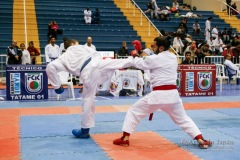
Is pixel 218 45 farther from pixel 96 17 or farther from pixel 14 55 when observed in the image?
pixel 14 55

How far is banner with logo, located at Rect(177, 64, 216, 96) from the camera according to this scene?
39.0 ft

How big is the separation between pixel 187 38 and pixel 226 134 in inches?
558

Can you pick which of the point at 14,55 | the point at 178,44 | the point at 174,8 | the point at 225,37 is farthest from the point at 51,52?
the point at 174,8

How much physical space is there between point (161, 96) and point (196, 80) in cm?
704

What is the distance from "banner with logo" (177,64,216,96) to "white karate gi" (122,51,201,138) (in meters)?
6.61

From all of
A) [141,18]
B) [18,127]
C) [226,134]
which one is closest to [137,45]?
[226,134]

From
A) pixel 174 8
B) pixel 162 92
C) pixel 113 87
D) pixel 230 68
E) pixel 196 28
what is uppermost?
pixel 174 8

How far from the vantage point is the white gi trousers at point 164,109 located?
5234 mm

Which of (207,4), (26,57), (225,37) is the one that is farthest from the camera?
(207,4)

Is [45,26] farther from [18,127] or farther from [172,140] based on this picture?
[172,140]

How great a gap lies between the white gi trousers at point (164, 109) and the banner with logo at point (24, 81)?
5873 mm

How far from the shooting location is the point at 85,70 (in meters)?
5.69

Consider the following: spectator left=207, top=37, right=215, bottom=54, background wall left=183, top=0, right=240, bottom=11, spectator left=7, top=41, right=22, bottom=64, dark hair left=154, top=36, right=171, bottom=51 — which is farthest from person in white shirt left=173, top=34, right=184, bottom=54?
dark hair left=154, top=36, right=171, bottom=51

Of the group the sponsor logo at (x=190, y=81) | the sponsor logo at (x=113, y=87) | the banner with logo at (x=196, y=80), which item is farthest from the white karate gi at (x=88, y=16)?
the sponsor logo at (x=190, y=81)
